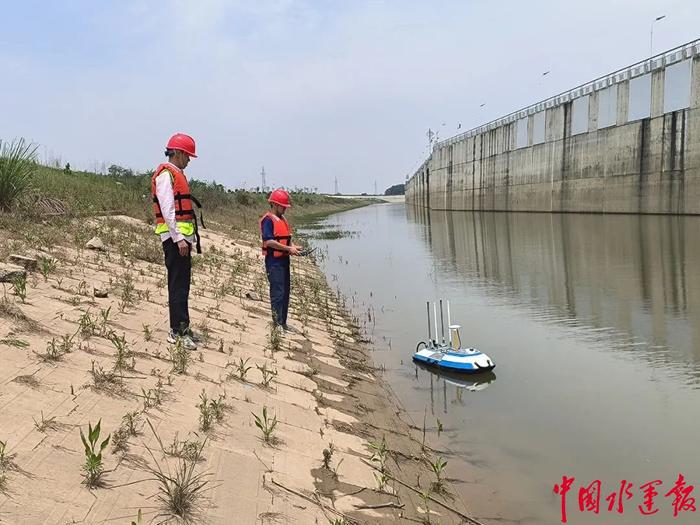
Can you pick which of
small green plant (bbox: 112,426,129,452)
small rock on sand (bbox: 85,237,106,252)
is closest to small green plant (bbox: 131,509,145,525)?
small green plant (bbox: 112,426,129,452)

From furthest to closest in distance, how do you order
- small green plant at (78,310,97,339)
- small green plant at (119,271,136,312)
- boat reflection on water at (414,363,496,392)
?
boat reflection on water at (414,363,496,392) → small green plant at (119,271,136,312) → small green plant at (78,310,97,339)

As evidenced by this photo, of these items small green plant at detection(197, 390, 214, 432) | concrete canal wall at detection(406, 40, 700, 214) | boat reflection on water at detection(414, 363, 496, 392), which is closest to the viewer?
→ small green plant at detection(197, 390, 214, 432)

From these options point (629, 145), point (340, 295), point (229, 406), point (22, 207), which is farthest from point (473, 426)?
point (629, 145)

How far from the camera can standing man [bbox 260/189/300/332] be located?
24.7 ft

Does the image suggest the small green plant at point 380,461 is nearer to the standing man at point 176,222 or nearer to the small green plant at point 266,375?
the small green plant at point 266,375

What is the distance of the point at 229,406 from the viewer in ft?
14.9

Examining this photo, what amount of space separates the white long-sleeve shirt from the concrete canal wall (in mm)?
31877

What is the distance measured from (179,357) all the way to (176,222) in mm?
1403

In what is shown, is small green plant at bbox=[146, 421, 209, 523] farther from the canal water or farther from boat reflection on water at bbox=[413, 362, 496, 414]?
boat reflection on water at bbox=[413, 362, 496, 414]

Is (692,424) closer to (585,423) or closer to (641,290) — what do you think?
(585,423)

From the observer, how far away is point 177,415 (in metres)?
4.09

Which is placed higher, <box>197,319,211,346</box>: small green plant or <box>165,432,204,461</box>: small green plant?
<box>197,319,211,346</box>: small green plant

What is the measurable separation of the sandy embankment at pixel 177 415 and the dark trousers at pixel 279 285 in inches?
14.4

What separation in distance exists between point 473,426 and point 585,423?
1.12 m
